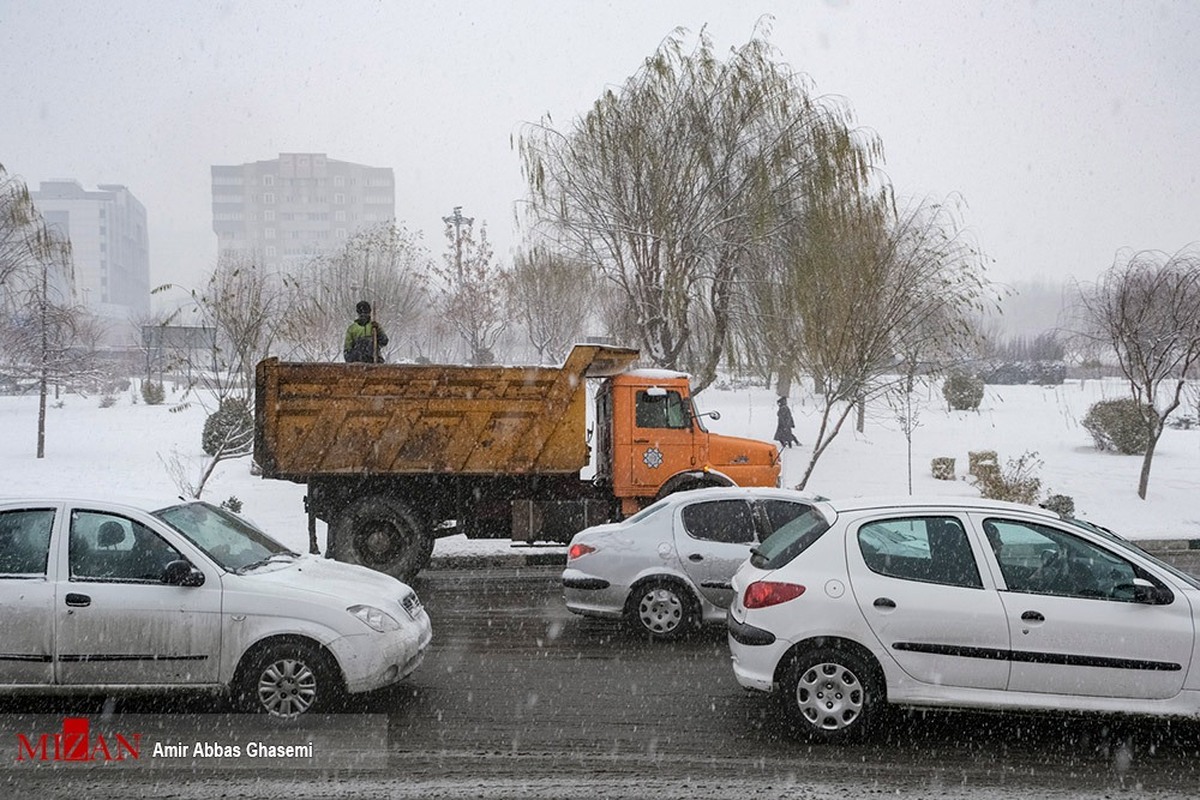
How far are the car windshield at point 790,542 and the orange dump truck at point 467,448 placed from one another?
5984mm

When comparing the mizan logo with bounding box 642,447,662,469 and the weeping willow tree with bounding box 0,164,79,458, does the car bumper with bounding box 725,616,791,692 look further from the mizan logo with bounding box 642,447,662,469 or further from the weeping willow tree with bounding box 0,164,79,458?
the weeping willow tree with bounding box 0,164,79,458

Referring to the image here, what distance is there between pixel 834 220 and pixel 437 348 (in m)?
22.0

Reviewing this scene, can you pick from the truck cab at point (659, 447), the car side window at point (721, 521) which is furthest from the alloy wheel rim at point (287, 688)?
the truck cab at point (659, 447)

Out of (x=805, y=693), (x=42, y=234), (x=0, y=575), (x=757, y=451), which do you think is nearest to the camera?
(x=805, y=693)

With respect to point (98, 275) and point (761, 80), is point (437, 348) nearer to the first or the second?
point (761, 80)

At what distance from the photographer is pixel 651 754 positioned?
543cm

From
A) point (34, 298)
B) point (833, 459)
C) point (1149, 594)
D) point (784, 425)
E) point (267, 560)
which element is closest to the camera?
point (1149, 594)

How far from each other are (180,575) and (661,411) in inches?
303

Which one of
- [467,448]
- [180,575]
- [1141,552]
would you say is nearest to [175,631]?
[180,575]

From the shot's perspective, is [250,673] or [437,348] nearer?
[250,673]

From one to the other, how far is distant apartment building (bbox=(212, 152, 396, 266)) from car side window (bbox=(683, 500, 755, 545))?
168 meters

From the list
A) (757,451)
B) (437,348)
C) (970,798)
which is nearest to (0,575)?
(970,798)

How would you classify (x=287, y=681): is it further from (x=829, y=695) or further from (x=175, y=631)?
(x=829, y=695)

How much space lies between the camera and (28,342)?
2172cm
